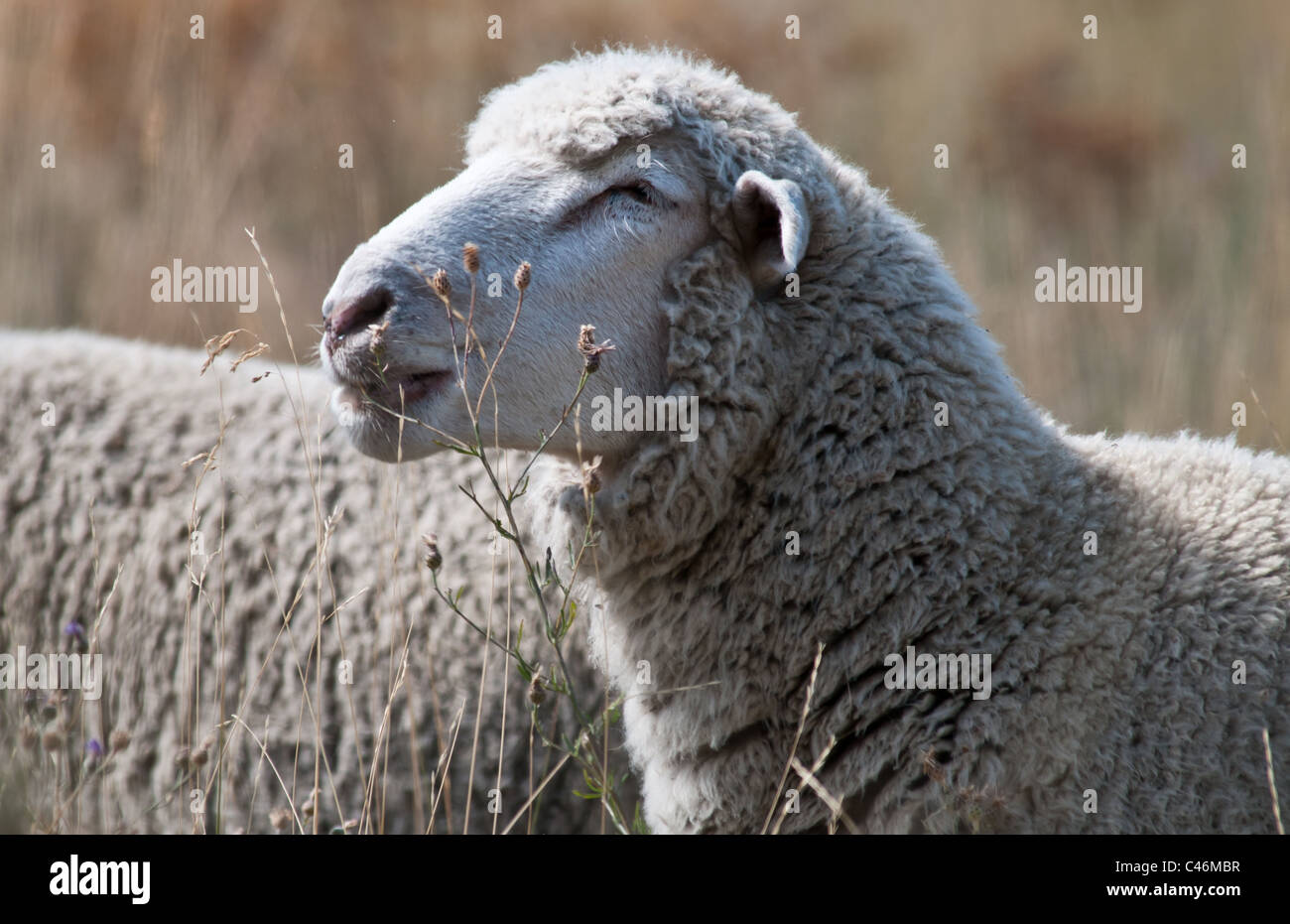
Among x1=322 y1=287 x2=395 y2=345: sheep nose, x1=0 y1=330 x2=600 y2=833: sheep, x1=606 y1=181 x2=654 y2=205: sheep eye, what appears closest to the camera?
x1=322 y1=287 x2=395 y2=345: sheep nose

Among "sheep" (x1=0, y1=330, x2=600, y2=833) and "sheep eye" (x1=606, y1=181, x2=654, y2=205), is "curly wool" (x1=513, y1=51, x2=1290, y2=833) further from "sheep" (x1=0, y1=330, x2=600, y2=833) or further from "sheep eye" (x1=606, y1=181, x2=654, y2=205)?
"sheep" (x1=0, y1=330, x2=600, y2=833)

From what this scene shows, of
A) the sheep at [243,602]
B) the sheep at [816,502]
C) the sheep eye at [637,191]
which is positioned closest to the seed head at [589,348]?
the sheep at [816,502]

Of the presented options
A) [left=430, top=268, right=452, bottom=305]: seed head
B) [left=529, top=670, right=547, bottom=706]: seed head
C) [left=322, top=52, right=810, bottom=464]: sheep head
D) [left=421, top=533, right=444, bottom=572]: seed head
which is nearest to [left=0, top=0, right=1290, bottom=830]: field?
[left=322, top=52, right=810, bottom=464]: sheep head

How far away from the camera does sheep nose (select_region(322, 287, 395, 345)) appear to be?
2.55 metres

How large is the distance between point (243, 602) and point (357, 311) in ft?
5.03

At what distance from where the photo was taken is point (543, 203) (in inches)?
108

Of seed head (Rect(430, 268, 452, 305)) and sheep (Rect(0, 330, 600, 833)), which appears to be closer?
seed head (Rect(430, 268, 452, 305))

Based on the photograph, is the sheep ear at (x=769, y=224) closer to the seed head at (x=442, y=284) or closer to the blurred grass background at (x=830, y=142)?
the seed head at (x=442, y=284)

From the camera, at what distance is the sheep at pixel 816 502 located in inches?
95.6

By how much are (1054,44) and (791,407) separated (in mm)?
10147

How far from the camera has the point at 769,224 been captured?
276 centimetres

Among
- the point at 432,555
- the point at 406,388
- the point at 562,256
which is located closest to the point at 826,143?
the point at 562,256

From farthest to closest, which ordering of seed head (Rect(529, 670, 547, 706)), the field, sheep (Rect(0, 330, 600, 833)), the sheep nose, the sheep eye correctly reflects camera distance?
the field
sheep (Rect(0, 330, 600, 833))
the sheep eye
the sheep nose
seed head (Rect(529, 670, 547, 706))

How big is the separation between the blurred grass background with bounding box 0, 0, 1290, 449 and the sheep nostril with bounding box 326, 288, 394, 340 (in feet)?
10.7
